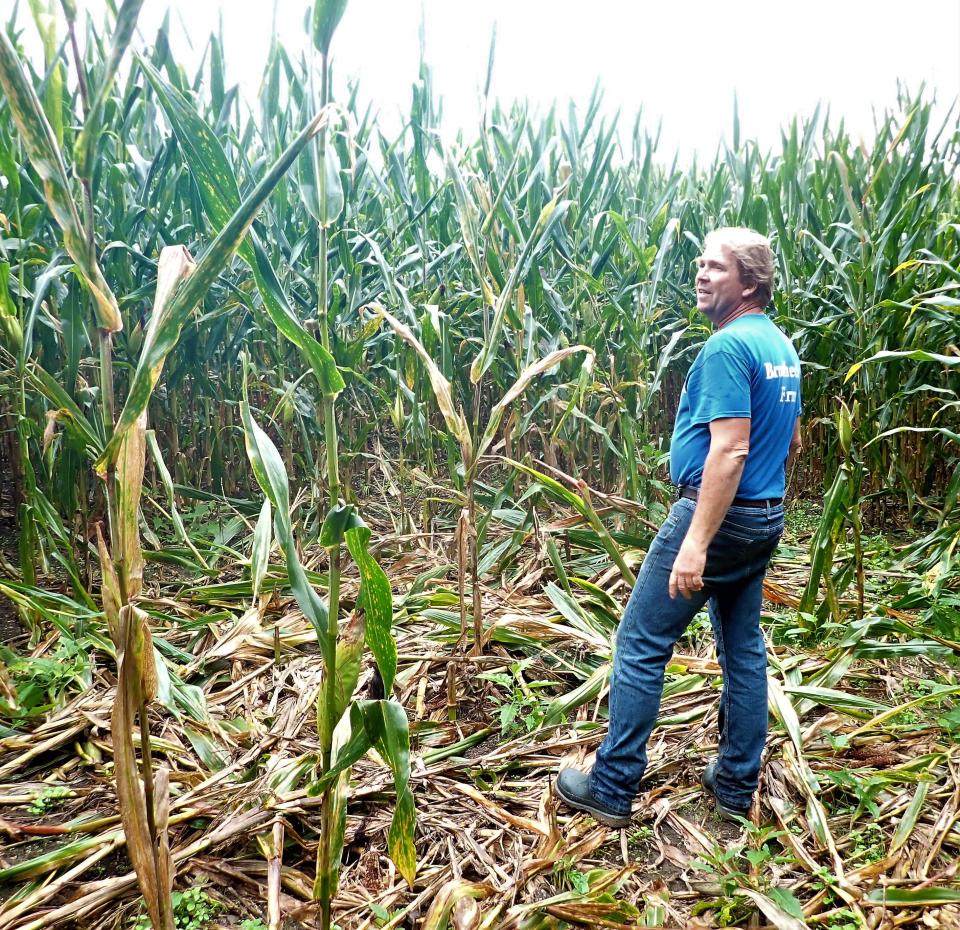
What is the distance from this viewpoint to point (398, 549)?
304cm

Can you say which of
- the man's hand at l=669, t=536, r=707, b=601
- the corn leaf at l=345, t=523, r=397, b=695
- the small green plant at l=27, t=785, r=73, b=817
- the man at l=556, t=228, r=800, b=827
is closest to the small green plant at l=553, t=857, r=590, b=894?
the man at l=556, t=228, r=800, b=827

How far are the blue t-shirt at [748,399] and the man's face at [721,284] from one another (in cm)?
5

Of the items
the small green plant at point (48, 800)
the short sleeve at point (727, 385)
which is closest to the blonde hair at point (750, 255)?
the short sleeve at point (727, 385)

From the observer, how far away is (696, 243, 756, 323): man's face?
1.58 metres

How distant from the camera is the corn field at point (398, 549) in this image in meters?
0.97

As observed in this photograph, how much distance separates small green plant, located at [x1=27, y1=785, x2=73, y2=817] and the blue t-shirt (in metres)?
1.52

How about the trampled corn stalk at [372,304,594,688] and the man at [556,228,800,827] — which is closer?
the man at [556,228,800,827]

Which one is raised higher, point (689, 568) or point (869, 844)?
point (689, 568)

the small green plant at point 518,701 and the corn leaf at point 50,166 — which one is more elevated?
the corn leaf at point 50,166

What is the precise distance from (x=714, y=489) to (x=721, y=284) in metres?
0.48

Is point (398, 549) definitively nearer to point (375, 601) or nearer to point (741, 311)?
point (741, 311)

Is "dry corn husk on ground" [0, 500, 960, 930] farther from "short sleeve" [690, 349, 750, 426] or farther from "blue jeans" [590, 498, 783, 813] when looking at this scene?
"short sleeve" [690, 349, 750, 426]

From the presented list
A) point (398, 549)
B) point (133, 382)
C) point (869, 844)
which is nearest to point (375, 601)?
point (133, 382)

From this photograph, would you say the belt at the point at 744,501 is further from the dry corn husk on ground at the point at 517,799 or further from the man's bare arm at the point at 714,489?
the dry corn husk on ground at the point at 517,799
